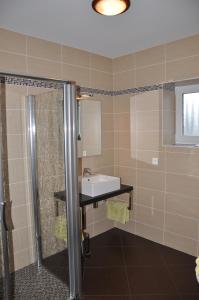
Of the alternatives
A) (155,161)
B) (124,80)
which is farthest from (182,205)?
(124,80)

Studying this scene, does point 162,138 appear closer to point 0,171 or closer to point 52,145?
point 52,145

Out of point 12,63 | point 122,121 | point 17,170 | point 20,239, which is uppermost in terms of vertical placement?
point 12,63

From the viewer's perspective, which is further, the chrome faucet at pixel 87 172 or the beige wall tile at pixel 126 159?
the beige wall tile at pixel 126 159

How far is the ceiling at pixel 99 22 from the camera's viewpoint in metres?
1.95

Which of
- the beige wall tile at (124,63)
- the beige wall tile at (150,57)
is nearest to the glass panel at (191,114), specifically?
the beige wall tile at (150,57)

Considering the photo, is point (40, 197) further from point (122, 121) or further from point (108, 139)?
point (122, 121)

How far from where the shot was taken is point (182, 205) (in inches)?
111

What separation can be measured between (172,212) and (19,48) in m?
2.55

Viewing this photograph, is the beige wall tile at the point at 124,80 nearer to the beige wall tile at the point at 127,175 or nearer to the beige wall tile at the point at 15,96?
the beige wall tile at the point at 127,175

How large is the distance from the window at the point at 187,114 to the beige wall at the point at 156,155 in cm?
22

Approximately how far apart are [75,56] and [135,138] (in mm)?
1313

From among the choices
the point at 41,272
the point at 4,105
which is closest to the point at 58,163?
the point at 4,105

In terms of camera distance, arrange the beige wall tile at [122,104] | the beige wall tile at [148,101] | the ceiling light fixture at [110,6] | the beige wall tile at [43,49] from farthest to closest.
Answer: the beige wall tile at [122,104]
the beige wall tile at [148,101]
the beige wall tile at [43,49]
the ceiling light fixture at [110,6]

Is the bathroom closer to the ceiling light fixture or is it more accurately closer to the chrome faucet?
the chrome faucet
